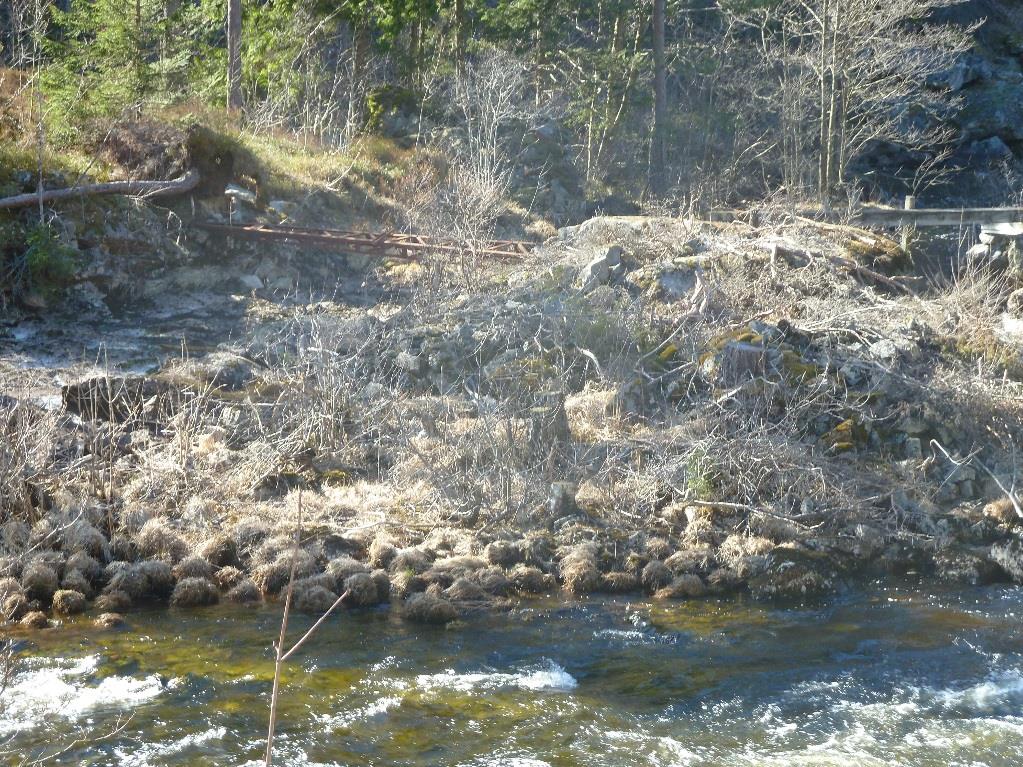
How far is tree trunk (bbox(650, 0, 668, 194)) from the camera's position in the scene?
26672 millimetres

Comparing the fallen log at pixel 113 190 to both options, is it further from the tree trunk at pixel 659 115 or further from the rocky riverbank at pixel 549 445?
the tree trunk at pixel 659 115

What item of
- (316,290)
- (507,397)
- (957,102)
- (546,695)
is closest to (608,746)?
(546,695)

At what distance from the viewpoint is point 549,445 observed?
413 inches

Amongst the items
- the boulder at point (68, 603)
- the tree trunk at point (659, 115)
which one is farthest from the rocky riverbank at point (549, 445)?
the tree trunk at point (659, 115)

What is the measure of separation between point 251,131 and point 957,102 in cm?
1956

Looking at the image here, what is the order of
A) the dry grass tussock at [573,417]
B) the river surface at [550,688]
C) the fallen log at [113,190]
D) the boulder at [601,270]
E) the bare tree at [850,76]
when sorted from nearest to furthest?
the river surface at [550,688], the dry grass tussock at [573,417], the boulder at [601,270], the fallen log at [113,190], the bare tree at [850,76]

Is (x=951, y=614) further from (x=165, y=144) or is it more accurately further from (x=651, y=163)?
(x=651, y=163)

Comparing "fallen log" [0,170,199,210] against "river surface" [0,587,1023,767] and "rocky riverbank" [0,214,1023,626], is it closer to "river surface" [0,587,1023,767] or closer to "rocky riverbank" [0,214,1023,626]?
"rocky riverbank" [0,214,1023,626]

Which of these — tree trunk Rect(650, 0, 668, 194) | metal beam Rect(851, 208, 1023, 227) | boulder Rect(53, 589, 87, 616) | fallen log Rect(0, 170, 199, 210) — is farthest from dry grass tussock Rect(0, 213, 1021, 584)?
tree trunk Rect(650, 0, 668, 194)

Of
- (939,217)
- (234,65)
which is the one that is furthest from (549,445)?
(234,65)

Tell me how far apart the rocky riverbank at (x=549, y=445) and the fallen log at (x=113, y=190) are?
222cm

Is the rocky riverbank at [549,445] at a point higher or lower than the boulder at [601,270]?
lower

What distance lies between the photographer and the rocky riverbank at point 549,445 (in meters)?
8.87

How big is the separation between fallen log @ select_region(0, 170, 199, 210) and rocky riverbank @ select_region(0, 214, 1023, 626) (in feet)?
7.30
